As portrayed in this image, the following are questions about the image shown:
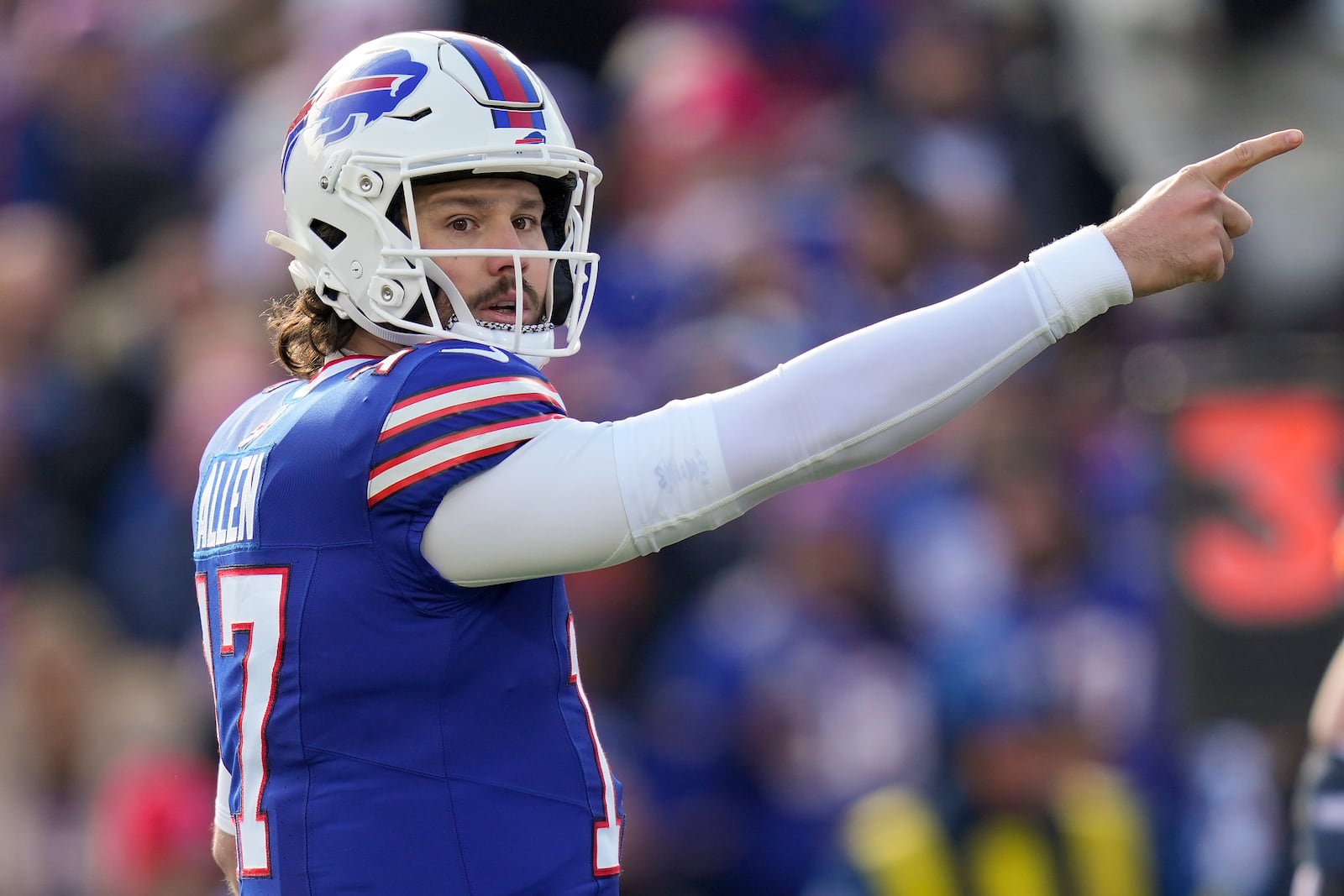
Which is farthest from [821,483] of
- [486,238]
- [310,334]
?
[486,238]

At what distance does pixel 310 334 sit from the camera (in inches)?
127

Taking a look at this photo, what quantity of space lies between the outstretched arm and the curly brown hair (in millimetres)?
631

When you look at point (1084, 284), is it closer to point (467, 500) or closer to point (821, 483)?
point (467, 500)

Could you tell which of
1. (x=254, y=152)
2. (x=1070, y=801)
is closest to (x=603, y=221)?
(x=254, y=152)

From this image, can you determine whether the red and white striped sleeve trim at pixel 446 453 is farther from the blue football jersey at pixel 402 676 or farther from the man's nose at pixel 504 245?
the man's nose at pixel 504 245

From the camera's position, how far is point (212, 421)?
6898mm

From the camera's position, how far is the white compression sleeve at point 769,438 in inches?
103

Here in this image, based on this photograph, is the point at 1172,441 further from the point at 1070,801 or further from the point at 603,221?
the point at 603,221

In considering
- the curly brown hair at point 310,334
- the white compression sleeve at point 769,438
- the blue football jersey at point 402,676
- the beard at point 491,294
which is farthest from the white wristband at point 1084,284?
the curly brown hair at point 310,334

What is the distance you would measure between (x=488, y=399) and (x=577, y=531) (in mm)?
223

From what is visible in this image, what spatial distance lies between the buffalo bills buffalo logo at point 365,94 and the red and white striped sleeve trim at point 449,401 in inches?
21.0

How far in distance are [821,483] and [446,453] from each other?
4.19 metres

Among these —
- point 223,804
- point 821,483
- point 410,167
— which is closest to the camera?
point 410,167

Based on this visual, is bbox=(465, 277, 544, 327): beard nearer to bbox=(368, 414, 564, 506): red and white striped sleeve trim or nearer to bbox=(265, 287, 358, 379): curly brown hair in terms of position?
bbox=(265, 287, 358, 379): curly brown hair
